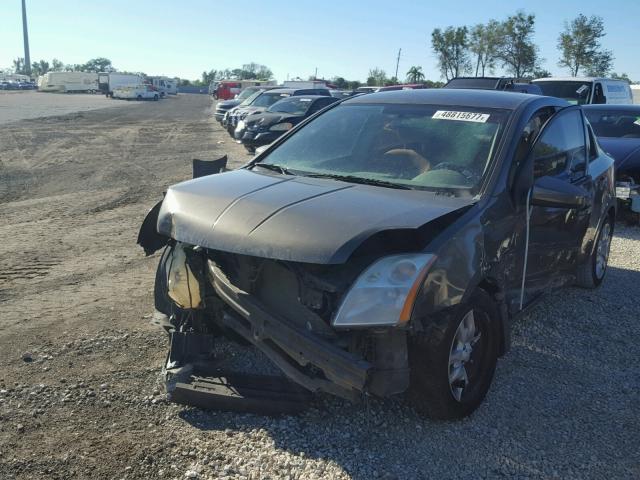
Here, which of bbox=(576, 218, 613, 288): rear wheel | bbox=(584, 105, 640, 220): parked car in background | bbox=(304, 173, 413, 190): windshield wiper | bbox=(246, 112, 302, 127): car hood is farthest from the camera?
bbox=(246, 112, 302, 127): car hood

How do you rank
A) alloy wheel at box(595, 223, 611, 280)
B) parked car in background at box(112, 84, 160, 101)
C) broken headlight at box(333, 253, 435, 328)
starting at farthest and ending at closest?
1. parked car in background at box(112, 84, 160, 101)
2. alloy wheel at box(595, 223, 611, 280)
3. broken headlight at box(333, 253, 435, 328)

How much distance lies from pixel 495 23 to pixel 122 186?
4360 centimetres

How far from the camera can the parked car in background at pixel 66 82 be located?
8088 centimetres

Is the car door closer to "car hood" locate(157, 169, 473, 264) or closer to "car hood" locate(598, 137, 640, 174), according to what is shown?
"car hood" locate(157, 169, 473, 264)

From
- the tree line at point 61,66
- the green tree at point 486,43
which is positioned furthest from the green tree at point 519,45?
the tree line at point 61,66

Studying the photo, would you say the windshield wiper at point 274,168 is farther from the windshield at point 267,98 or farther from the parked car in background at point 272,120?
the windshield at point 267,98

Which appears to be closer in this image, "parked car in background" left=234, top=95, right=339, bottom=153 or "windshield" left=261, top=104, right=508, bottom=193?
"windshield" left=261, top=104, right=508, bottom=193

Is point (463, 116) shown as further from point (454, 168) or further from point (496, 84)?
point (496, 84)

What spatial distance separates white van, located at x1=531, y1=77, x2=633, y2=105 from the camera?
53.9 feet

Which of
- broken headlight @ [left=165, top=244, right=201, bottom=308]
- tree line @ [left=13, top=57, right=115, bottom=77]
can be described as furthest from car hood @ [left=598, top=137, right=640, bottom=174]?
Answer: tree line @ [left=13, top=57, right=115, bottom=77]

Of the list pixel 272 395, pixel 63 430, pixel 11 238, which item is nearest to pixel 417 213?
pixel 272 395

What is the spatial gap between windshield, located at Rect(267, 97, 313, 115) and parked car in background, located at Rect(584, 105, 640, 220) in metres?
8.28

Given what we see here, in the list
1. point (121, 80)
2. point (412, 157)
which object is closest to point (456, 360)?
point (412, 157)

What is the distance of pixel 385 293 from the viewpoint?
2.83m
